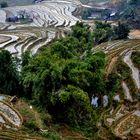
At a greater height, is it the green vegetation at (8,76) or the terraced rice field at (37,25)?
the green vegetation at (8,76)

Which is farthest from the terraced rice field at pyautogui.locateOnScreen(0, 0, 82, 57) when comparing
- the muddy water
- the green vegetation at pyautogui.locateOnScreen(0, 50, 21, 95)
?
the muddy water

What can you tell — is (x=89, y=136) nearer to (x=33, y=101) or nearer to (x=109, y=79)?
(x=33, y=101)

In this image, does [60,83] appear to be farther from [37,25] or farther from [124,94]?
[37,25]

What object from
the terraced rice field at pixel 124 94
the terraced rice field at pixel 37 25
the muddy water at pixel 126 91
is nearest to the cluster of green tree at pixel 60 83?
the muddy water at pixel 126 91

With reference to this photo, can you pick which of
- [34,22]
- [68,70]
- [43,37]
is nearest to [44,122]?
[68,70]

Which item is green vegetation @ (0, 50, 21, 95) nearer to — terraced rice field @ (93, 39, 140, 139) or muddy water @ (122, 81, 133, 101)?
terraced rice field @ (93, 39, 140, 139)

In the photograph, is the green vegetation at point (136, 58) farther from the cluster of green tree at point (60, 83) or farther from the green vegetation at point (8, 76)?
the green vegetation at point (8, 76)
